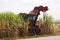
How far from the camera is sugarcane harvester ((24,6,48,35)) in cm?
2027

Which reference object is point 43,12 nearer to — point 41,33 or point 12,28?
point 41,33

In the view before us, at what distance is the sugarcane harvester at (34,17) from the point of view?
20.3m

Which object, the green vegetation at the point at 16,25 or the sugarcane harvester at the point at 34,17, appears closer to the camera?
the green vegetation at the point at 16,25

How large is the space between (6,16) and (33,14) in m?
2.23

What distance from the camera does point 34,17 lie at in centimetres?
2122

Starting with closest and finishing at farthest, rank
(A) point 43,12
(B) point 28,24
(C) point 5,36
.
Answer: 1. (C) point 5,36
2. (B) point 28,24
3. (A) point 43,12

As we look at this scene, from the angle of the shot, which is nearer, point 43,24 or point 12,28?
point 12,28

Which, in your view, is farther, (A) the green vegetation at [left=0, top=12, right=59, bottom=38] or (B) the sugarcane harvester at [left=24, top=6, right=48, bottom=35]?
(B) the sugarcane harvester at [left=24, top=6, right=48, bottom=35]

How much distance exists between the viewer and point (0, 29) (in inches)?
723

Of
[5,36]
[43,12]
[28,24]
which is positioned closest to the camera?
[5,36]

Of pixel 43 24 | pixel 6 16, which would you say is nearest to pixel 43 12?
pixel 43 24

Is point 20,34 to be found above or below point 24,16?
below

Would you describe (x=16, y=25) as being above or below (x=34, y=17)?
below

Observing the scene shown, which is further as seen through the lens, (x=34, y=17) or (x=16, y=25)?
(x=34, y=17)
